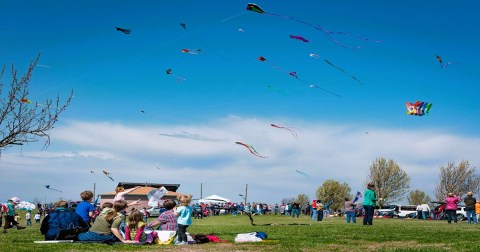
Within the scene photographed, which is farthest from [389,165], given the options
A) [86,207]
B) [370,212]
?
[86,207]

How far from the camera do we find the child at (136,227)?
44.4 feet

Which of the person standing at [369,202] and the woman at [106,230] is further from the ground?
the person standing at [369,202]

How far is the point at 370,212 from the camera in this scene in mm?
23531

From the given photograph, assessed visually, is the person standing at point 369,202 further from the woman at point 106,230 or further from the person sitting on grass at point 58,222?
the person sitting on grass at point 58,222

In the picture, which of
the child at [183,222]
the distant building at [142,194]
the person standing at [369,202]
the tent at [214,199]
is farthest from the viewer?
→ the tent at [214,199]

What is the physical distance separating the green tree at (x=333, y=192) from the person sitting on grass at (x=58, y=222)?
314 feet

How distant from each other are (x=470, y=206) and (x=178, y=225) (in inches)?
801

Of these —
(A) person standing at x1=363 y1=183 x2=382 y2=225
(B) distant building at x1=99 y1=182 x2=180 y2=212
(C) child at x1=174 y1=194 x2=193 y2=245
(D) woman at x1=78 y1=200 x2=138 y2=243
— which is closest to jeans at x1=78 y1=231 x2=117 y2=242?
(D) woman at x1=78 y1=200 x2=138 y2=243

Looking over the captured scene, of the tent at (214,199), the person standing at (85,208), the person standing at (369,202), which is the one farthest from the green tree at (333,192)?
the person standing at (85,208)

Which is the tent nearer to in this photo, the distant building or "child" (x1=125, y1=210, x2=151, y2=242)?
the distant building

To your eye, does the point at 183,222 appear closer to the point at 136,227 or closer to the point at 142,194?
the point at 136,227

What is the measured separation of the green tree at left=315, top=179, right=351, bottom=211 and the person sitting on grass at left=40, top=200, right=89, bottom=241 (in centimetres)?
9559

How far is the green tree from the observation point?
350 ft

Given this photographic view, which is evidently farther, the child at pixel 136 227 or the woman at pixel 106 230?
the child at pixel 136 227
